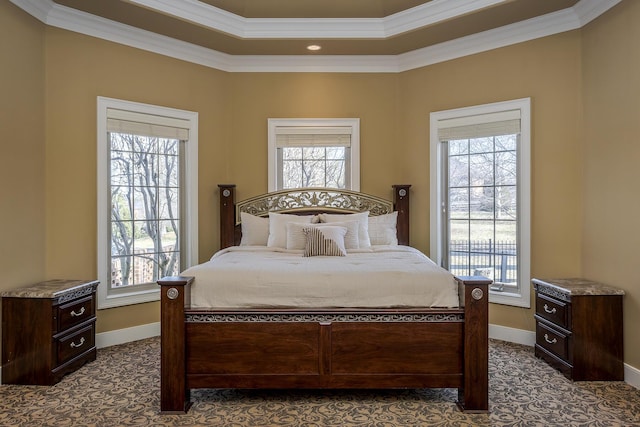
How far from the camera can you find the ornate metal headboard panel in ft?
16.9

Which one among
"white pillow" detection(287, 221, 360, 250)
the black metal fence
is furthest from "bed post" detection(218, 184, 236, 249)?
the black metal fence

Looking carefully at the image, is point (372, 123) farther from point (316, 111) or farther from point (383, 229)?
point (383, 229)

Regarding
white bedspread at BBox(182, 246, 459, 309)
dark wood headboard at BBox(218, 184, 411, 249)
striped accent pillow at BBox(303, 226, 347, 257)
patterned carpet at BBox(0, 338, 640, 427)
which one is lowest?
patterned carpet at BBox(0, 338, 640, 427)

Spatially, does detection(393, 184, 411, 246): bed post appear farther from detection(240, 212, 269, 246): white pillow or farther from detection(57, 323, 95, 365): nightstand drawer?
detection(57, 323, 95, 365): nightstand drawer

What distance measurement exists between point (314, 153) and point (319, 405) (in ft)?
10.5

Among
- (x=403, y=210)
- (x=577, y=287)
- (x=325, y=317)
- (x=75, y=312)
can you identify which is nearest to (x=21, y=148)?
(x=75, y=312)

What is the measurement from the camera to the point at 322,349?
9.48 feet

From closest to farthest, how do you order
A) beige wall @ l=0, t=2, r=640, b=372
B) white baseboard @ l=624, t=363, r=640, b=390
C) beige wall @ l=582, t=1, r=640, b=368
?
1. white baseboard @ l=624, t=363, r=640, b=390
2. beige wall @ l=582, t=1, r=640, b=368
3. beige wall @ l=0, t=2, r=640, b=372

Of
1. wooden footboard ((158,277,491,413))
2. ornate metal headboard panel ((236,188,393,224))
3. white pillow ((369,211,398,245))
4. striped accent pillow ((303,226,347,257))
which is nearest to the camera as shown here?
wooden footboard ((158,277,491,413))

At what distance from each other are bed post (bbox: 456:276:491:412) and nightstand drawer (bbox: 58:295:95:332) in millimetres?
2959

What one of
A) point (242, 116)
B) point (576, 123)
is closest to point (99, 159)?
point (242, 116)

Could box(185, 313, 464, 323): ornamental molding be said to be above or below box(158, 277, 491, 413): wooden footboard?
above

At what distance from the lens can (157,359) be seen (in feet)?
12.8

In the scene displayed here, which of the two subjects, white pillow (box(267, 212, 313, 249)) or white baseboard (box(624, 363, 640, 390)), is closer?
white baseboard (box(624, 363, 640, 390))
